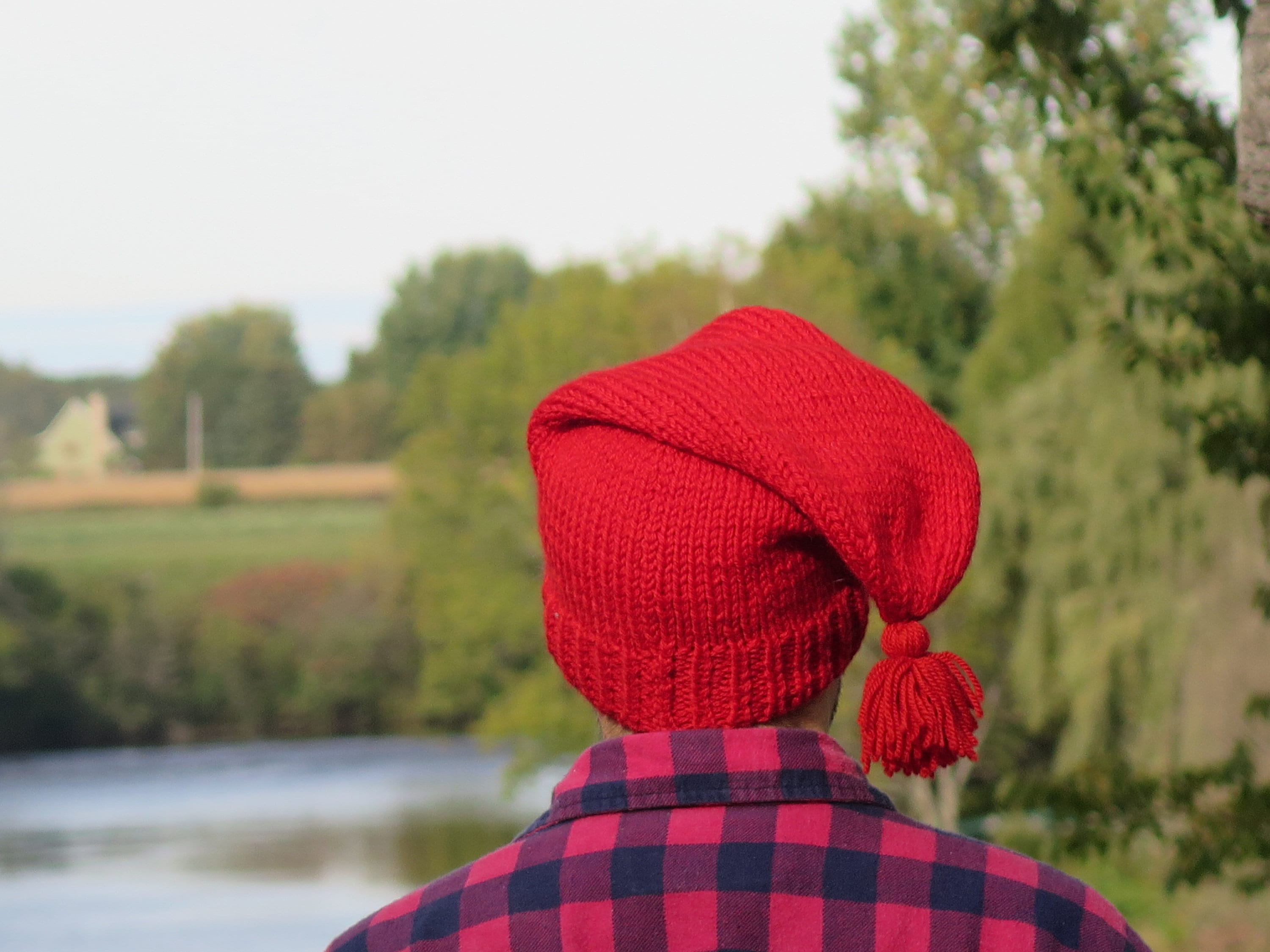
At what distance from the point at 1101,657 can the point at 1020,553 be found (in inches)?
160

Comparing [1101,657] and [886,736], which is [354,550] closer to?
[1101,657]

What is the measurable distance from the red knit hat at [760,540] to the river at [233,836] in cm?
2084

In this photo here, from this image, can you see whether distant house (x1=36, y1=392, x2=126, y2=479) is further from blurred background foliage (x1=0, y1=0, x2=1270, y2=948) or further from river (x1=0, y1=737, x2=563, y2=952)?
river (x1=0, y1=737, x2=563, y2=952)

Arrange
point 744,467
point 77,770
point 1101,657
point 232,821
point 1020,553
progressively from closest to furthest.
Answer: point 744,467 < point 1101,657 < point 1020,553 < point 232,821 < point 77,770

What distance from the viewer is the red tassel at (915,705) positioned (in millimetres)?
1162

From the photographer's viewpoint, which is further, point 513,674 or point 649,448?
point 513,674

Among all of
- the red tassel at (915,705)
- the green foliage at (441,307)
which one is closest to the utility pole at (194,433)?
the green foliage at (441,307)

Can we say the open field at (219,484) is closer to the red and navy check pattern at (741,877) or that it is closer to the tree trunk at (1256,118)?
the tree trunk at (1256,118)

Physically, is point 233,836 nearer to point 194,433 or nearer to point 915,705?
point 915,705

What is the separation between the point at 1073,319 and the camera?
2339cm

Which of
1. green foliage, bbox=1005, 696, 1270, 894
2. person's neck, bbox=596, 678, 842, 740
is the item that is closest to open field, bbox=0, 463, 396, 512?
green foliage, bbox=1005, 696, 1270, 894

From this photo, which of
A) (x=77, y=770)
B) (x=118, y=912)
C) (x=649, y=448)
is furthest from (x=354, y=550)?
(x=649, y=448)

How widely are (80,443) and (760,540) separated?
195 feet

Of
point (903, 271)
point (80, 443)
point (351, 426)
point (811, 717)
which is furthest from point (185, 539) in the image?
point (811, 717)
